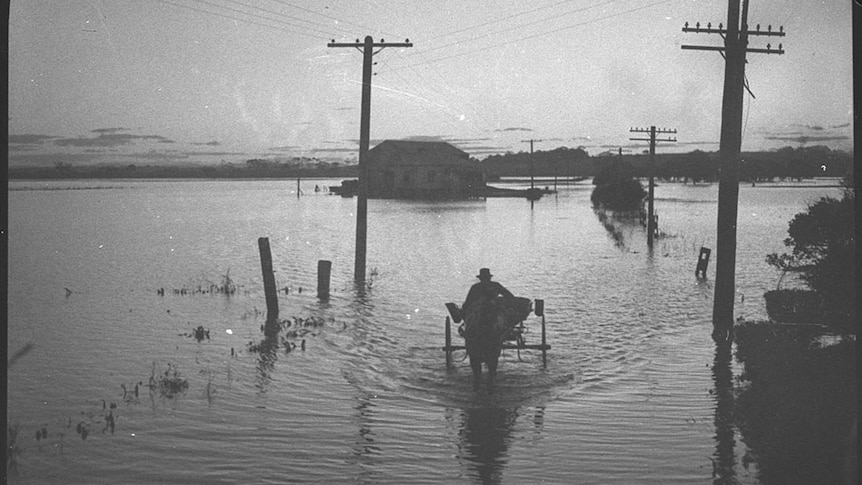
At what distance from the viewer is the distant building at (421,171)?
73438 mm

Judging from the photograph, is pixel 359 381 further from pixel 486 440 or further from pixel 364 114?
pixel 364 114

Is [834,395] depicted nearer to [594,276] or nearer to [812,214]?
[812,214]

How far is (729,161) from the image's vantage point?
46.5ft

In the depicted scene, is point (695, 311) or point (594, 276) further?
point (594, 276)

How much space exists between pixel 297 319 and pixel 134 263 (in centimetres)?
1637

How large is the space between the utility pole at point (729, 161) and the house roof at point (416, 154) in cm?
5563

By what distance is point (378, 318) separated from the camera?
61.9 feet

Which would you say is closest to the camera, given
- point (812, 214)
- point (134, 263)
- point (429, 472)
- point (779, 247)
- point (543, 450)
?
point (429, 472)

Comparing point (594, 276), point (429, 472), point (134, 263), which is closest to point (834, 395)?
point (429, 472)

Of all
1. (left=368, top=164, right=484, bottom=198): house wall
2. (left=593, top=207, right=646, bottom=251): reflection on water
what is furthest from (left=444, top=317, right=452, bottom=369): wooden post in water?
(left=368, top=164, right=484, bottom=198): house wall

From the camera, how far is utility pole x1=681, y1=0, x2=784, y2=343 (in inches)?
558

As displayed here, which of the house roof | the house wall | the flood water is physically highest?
the house roof

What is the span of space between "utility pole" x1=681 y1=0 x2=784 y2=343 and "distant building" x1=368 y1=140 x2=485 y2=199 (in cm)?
5678

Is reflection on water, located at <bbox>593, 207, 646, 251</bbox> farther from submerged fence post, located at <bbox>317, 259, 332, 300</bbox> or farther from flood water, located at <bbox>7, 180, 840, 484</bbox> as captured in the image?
submerged fence post, located at <bbox>317, 259, 332, 300</bbox>
